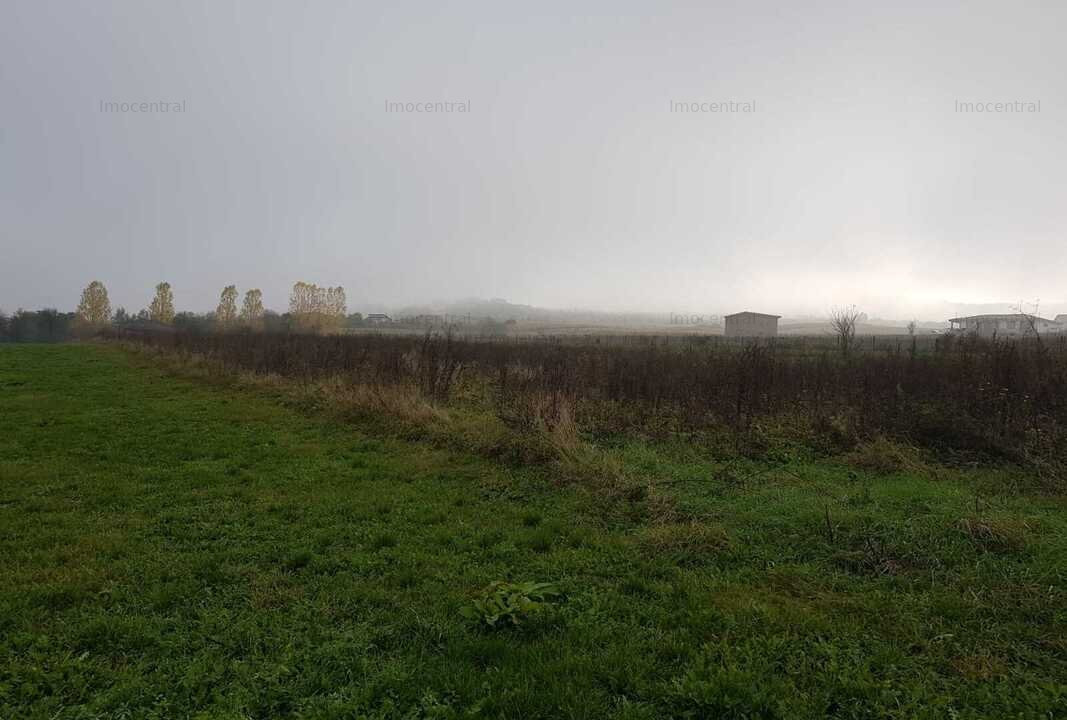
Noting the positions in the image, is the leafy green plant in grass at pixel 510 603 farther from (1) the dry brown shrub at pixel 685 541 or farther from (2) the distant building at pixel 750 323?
(2) the distant building at pixel 750 323

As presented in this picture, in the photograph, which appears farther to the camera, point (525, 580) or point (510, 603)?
point (525, 580)

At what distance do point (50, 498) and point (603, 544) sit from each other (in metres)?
5.59

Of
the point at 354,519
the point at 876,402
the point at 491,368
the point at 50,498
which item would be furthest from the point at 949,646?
the point at 491,368

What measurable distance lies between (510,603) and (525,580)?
0.55 meters

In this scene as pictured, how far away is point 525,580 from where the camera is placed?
3744 mm

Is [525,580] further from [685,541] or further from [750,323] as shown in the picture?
[750,323]

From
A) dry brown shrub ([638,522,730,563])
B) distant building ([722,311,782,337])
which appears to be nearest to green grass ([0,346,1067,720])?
dry brown shrub ([638,522,730,563])

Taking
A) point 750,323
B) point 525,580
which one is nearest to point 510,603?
point 525,580

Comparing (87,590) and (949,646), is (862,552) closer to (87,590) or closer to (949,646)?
(949,646)

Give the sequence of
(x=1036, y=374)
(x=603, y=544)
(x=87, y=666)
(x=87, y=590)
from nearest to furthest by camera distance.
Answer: (x=87, y=666) < (x=87, y=590) < (x=603, y=544) < (x=1036, y=374)

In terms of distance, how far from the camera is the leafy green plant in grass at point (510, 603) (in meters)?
3.11

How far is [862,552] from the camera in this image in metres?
3.99

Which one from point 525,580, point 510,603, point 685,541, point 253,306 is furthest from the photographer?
point 253,306

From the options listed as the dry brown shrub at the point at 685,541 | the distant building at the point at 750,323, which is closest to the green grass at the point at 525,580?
the dry brown shrub at the point at 685,541
